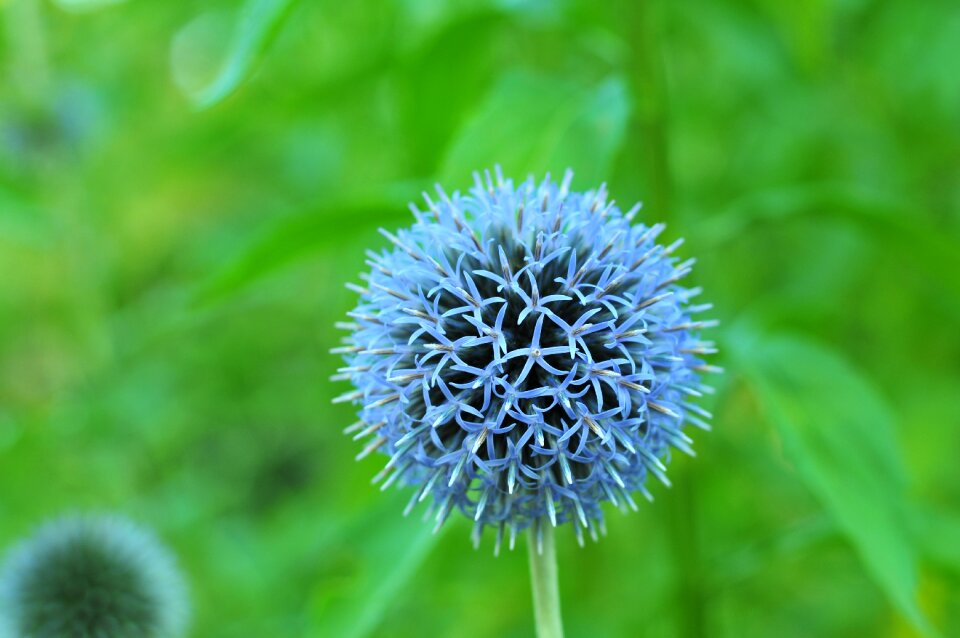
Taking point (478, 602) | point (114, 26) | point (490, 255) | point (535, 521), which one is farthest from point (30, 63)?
point (535, 521)

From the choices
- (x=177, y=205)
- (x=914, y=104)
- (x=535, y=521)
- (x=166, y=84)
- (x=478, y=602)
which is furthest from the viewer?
(x=177, y=205)

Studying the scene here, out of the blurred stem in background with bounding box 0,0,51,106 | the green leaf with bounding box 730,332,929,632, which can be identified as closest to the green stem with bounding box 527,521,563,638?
the green leaf with bounding box 730,332,929,632

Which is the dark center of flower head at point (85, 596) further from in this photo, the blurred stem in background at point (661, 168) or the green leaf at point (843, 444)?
the green leaf at point (843, 444)

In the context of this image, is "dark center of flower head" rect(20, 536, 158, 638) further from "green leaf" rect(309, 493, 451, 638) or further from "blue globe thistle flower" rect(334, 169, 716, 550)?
"blue globe thistle flower" rect(334, 169, 716, 550)

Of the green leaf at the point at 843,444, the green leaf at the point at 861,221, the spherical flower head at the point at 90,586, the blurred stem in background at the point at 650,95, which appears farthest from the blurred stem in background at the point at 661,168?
Result: the spherical flower head at the point at 90,586

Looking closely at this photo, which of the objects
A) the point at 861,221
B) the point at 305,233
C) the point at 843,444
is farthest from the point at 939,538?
the point at 305,233

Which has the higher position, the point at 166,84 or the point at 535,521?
the point at 166,84

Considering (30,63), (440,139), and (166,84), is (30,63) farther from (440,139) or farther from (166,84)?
(440,139)

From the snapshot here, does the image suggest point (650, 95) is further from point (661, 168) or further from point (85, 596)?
point (85, 596)
